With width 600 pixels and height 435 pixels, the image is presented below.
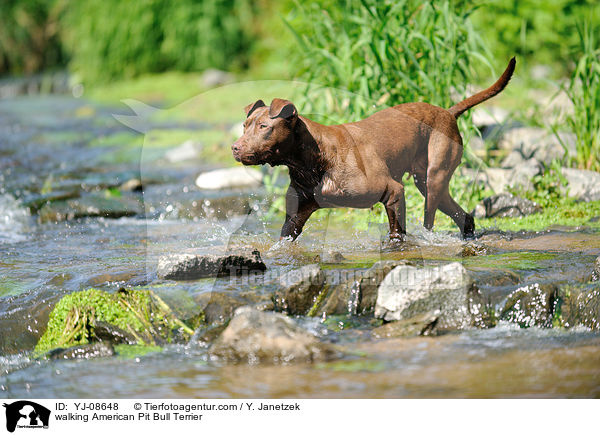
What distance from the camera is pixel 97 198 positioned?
884 centimetres

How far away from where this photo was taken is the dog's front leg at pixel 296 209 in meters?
5.73

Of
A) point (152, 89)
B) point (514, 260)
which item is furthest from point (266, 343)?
point (152, 89)

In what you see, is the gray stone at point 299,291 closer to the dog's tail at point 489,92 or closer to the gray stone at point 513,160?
the dog's tail at point 489,92

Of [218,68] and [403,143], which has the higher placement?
[218,68]

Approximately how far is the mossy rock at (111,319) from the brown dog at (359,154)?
1136 mm

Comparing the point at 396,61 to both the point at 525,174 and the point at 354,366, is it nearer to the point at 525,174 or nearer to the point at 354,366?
the point at 525,174

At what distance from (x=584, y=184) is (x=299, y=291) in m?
3.73

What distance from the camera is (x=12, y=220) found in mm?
8086

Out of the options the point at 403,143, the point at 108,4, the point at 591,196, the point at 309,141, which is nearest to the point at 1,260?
the point at 309,141

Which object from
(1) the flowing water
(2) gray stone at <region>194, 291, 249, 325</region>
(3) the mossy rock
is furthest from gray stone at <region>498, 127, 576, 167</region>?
(3) the mossy rock

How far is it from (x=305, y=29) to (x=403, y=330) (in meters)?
4.76

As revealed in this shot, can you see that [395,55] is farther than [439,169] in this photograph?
Yes

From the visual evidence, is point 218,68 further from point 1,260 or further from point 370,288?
point 370,288
